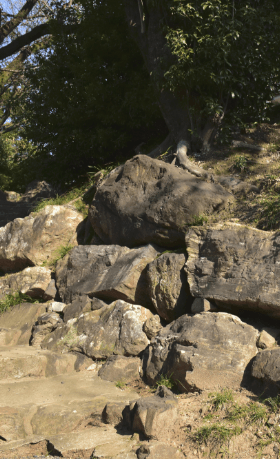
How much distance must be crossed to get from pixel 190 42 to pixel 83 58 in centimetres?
376

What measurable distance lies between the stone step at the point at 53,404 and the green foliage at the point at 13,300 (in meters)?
2.37

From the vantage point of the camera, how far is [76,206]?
27.7 feet

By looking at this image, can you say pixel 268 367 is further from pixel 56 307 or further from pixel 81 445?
pixel 56 307

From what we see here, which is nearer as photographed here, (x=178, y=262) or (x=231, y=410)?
(x=231, y=410)

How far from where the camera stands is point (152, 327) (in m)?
5.02

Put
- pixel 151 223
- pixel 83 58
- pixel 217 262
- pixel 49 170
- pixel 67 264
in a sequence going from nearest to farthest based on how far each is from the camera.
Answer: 1. pixel 217 262
2. pixel 151 223
3. pixel 67 264
4. pixel 83 58
5. pixel 49 170

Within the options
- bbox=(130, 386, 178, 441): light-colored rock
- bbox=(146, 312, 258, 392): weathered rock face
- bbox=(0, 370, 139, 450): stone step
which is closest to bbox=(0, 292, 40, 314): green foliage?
bbox=(0, 370, 139, 450): stone step

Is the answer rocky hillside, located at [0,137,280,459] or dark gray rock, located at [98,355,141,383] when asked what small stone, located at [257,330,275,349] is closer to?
rocky hillside, located at [0,137,280,459]

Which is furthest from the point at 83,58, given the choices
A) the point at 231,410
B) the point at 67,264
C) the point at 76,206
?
the point at 231,410

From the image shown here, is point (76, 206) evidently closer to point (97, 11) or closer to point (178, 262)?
point (178, 262)

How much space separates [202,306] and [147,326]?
2.68ft

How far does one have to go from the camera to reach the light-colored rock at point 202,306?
4.64 meters

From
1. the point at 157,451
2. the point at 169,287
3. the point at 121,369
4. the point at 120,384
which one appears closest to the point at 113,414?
the point at 157,451

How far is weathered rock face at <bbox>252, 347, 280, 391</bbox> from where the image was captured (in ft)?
11.7
